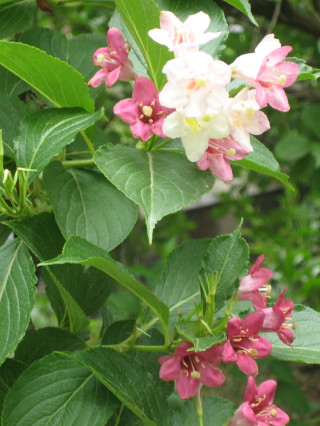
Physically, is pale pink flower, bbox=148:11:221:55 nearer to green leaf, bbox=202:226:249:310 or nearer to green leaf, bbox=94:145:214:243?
green leaf, bbox=94:145:214:243

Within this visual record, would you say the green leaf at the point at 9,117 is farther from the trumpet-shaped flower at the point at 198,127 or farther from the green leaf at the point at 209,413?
the green leaf at the point at 209,413

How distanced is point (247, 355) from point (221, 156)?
25cm

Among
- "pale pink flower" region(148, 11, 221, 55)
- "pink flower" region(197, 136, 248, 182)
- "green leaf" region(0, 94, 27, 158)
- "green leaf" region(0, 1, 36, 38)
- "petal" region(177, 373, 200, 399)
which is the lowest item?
"petal" region(177, 373, 200, 399)

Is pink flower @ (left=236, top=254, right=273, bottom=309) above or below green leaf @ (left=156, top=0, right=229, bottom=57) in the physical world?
below

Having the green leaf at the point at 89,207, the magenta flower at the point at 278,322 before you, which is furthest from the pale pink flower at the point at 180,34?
the magenta flower at the point at 278,322

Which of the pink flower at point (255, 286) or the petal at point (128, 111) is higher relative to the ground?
the petal at point (128, 111)

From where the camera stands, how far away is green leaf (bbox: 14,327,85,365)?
2.92 ft

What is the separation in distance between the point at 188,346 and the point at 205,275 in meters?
0.09

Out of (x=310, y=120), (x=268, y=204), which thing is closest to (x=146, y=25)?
(x=310, y=120)

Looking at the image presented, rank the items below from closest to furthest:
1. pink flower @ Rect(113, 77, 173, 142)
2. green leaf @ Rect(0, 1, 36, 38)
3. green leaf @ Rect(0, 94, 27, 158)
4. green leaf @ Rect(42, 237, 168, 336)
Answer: green leaf @ Rect(42, 237, 168, 336)
pink flower @ Rect(113, 77, 173, 142)
green leaf @ Rect(0, 94, 27, 158)
green leaf @ Rect(0, 1, 36, 38)

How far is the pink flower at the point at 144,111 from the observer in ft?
2.48

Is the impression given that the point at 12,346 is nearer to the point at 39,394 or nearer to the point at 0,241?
the point at 39,394

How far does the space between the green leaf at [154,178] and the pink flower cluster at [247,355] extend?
0.55 feet

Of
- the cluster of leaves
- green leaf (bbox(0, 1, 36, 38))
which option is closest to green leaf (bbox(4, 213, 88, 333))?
the cluster of leaves
